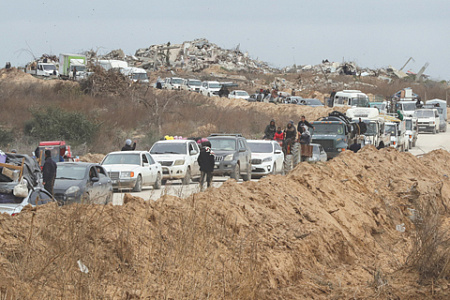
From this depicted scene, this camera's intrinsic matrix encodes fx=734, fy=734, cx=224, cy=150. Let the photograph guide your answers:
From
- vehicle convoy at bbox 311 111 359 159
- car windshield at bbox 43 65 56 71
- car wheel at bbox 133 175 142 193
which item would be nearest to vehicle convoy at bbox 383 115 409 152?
vehicle convoy at bbox 311 111 359 159

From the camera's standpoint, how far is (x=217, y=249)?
11430mm

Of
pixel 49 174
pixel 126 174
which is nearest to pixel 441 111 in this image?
pixel 126 174

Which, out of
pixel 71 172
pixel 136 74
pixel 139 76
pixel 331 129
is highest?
pixel 136 74

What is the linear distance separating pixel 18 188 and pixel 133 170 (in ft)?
34.3

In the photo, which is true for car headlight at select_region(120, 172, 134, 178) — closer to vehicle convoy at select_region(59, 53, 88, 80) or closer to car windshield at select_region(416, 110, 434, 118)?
vehicle convoy at select_region(59, 53, 88, 80)

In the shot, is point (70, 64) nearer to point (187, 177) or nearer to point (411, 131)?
point (411, 131)

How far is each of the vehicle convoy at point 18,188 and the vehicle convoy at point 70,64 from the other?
46.5m

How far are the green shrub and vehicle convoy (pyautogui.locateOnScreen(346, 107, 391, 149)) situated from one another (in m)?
14.5

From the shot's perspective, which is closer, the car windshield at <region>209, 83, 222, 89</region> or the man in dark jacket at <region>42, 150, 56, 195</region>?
the man in dark jacket at <region>42, 150, 56, 195</region>

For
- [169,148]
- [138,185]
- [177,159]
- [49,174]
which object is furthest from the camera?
[169,148]

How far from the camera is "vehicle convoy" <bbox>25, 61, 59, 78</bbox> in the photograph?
212 feet

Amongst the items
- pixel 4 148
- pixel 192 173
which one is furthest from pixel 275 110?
pixel 192 173

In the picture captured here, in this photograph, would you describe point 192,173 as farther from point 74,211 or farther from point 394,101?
point 394,101

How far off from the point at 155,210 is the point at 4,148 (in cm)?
2563
